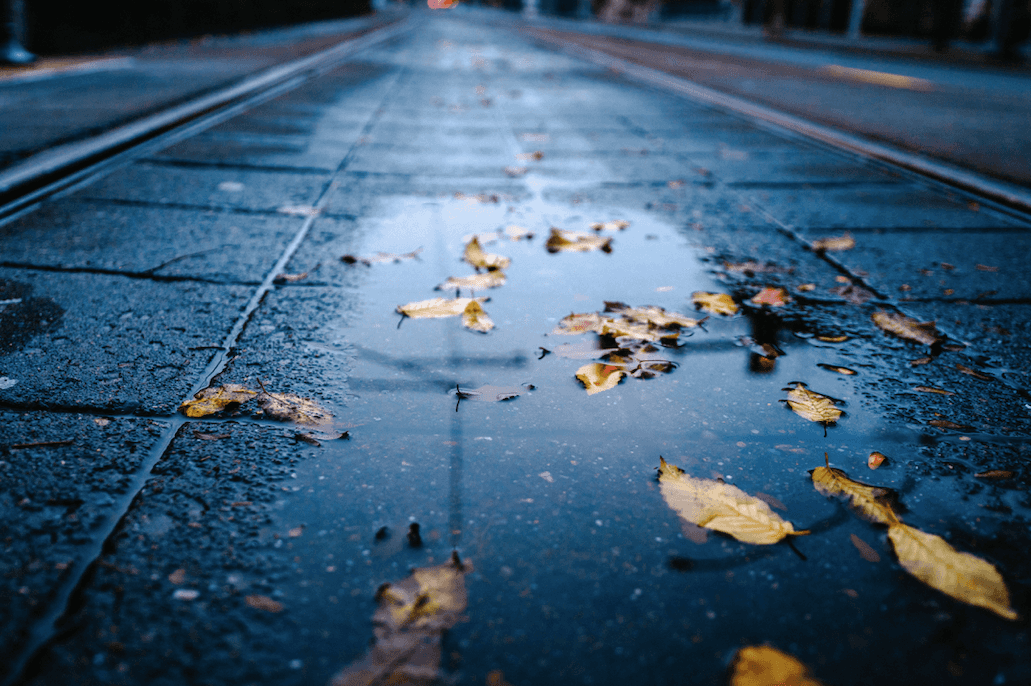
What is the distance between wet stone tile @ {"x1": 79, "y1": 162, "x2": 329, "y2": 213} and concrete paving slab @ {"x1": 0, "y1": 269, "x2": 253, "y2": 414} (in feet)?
3.34

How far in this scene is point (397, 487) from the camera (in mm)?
1381

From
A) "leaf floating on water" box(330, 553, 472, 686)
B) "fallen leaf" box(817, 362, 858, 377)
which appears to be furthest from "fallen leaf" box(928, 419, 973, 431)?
A: "leaf floating on water" box(330, 553, 472, 686)

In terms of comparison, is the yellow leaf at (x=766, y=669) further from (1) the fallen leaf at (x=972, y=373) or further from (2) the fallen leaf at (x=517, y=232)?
(2) the fallen leaf at (x=517, y=232)

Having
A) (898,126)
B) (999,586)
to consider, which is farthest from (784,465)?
(898,126)

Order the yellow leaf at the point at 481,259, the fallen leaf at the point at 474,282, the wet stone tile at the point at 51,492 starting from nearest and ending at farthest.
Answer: the wet stone tile at the point at 51,492 → the fallen leaf at the point at 474,282 → the yellow leaf at the point at 481,259

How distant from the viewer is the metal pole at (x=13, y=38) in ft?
23.9

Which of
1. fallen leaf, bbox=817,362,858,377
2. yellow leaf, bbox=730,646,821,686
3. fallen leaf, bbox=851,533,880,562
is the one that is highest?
fallen leaf, bbox=817,362,858,377

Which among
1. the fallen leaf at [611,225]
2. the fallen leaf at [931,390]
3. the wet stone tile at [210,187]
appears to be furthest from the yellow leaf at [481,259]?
the fallen leaf at [931,390]

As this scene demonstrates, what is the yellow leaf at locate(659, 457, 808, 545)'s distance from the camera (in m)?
1.29

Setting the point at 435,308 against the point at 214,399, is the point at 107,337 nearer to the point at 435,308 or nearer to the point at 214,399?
the point at 214,399

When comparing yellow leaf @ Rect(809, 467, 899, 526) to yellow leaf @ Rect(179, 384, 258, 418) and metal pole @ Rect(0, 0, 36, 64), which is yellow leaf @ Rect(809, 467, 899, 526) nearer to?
yellow leaf @ Rect(179, 384, 258, 418)

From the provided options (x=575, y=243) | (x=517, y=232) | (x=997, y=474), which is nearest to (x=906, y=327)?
(x=997, y=474)

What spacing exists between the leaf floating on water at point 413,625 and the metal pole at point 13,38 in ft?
29.3

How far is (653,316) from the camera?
2.22 m
